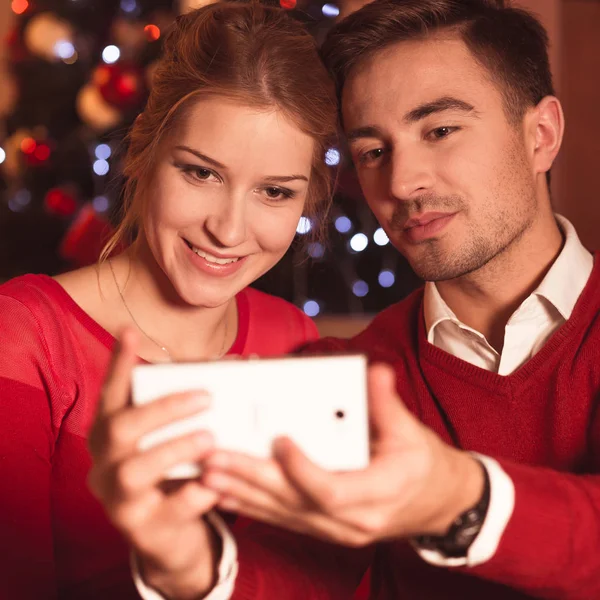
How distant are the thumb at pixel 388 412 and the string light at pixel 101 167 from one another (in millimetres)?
2620

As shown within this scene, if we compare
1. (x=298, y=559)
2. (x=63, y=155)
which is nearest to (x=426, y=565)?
(x=298, y=559)

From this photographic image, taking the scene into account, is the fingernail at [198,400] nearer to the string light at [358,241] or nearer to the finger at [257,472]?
the finger at [257,472]

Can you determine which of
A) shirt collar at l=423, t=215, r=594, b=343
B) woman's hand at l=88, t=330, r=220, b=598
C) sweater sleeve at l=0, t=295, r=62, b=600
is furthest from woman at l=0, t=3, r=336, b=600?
woman's hand at l=88, t=330, r=220, b=598

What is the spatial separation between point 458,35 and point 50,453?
1020 mm

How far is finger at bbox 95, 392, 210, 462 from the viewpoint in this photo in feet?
2.19

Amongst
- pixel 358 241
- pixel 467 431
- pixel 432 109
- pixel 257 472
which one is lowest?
pixel 358 241

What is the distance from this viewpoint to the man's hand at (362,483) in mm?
663

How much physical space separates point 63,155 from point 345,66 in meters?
1.95

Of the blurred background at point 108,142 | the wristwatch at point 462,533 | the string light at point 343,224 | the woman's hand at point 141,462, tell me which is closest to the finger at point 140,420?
the woman's hand at point 141,462

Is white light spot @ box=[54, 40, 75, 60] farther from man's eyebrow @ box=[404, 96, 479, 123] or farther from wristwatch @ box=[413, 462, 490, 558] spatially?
wristwatch @ box=[413, 462, 490, 558]

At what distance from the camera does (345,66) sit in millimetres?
1426

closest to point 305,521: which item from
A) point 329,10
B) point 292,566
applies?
point 292,566

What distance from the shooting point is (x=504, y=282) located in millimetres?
1376

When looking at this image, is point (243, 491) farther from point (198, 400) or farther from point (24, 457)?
point (24, 457)
